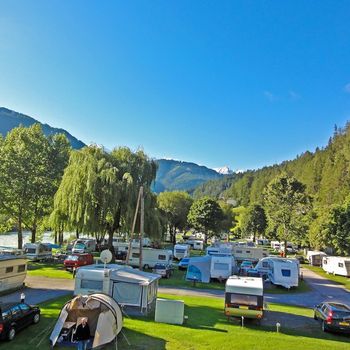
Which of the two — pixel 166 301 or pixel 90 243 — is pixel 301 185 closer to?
pixel 90 243

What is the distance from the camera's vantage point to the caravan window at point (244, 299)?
18.9 metres

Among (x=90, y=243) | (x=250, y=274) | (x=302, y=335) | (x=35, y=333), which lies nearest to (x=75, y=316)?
(x=35, y=333)

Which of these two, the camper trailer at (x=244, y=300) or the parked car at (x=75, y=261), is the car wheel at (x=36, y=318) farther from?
the parked car at (x=75, y=261)

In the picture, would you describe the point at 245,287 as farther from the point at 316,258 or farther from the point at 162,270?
the point at 316,258

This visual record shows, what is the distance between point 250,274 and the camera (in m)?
33.6

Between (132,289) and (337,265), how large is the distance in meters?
34.3

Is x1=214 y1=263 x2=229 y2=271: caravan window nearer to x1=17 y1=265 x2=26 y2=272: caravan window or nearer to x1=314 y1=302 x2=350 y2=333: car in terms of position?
x1=314 y1=302 x2=350 y2=333: car

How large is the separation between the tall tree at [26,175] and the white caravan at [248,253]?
25.8 metres

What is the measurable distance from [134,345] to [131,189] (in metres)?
23.3

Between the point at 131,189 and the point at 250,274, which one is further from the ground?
the point at 131,189

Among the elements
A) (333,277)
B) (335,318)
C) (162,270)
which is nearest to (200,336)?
(335,318)

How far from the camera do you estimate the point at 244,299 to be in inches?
749

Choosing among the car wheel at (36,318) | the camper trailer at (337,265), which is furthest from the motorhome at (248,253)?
the car wheel at (36,318)

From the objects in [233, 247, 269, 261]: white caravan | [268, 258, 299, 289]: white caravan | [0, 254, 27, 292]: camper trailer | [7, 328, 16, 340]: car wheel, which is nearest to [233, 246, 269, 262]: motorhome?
[233, 247, 269, 261]: white caravan
